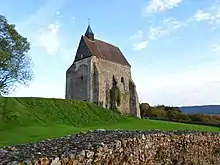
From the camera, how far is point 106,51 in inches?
2530

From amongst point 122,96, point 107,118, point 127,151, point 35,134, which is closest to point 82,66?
point 122,96

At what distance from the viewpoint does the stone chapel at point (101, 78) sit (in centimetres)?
5847

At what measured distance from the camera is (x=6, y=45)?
33875 mm

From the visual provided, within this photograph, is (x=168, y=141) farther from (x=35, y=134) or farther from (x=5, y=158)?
(x=35, y=134)

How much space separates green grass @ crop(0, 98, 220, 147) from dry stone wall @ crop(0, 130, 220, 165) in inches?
346

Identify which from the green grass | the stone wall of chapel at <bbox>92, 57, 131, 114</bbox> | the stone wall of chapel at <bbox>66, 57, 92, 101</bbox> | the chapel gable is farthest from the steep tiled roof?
the green grass

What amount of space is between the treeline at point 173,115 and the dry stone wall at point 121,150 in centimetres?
3147

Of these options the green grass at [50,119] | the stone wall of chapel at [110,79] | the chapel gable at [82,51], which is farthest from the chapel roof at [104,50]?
the green grass at [50,119]

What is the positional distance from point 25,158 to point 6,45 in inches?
1136

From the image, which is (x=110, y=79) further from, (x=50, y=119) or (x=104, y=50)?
(x=50, y=119)

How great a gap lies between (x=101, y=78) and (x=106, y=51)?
746 centimetres

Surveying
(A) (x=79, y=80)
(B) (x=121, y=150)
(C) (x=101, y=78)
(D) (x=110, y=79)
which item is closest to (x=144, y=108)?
(D) (x=110, y=79)

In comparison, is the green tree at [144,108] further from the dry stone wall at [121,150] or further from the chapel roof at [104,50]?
the dry stone wall at [121,150]

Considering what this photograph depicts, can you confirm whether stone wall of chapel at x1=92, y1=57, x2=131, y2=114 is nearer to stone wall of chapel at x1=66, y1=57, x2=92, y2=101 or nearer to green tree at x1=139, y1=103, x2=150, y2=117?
stone wall of chapel at x1=66, y1=57, x2=92, y2=101
